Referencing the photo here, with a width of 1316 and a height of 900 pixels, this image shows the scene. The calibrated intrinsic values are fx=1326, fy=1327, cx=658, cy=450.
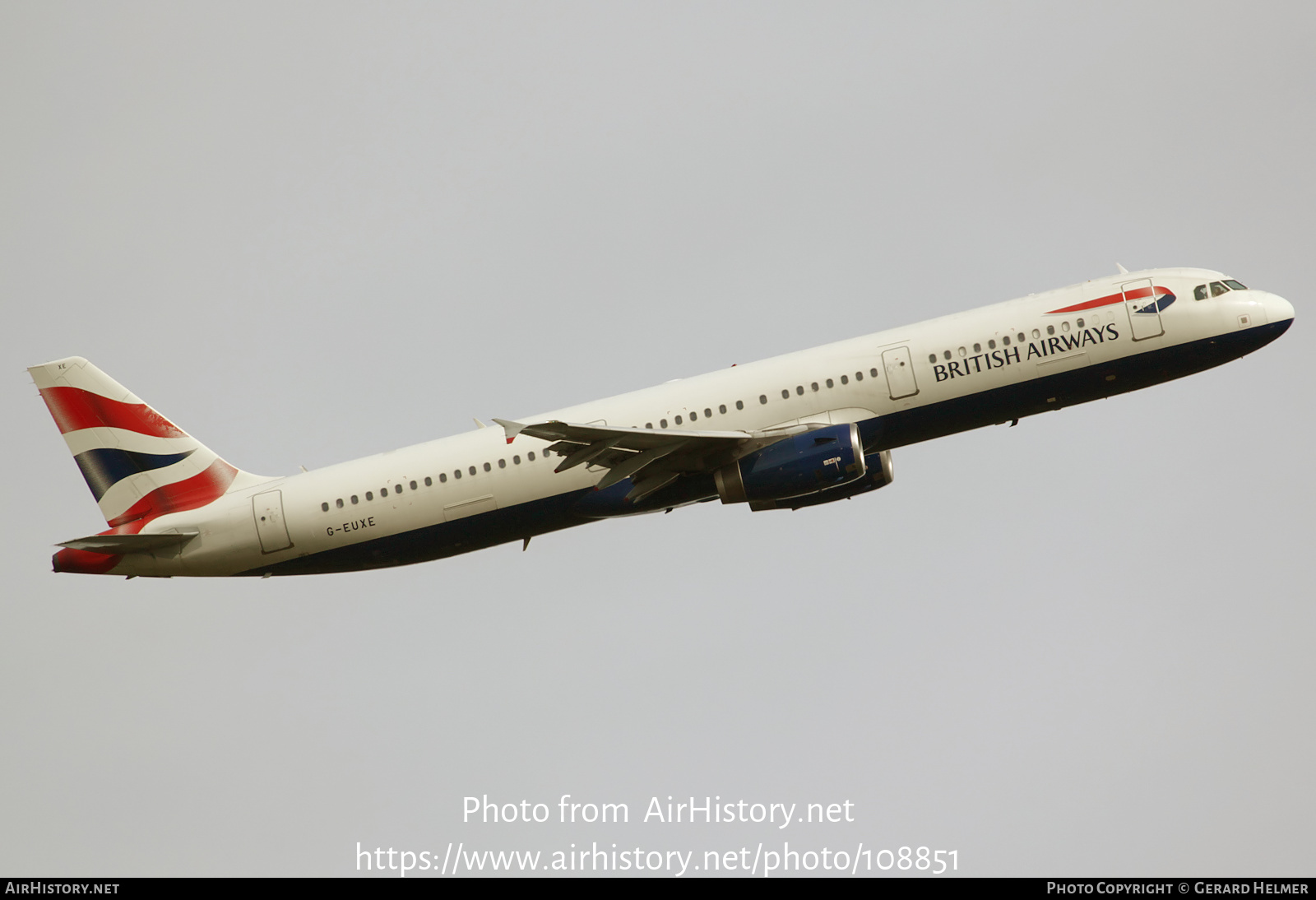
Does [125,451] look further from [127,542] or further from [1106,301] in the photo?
[1106,301]

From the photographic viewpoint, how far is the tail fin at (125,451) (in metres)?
48.0

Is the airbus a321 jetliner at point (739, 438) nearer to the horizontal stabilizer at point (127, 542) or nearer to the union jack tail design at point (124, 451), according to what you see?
the horizontal stabilizer at point (127, 542)

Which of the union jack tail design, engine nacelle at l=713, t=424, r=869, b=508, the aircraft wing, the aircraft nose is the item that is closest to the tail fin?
the union jack tail design

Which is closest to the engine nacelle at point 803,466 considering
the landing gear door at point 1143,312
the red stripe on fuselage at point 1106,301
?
the red stripe on fuselage at point 1106,301

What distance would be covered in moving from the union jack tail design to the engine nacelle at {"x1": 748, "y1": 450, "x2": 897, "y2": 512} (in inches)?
777

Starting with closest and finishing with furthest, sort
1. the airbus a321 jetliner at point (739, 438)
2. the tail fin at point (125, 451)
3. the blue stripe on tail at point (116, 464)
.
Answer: the airbus a321 jetliner at point (739, 438)
the tail fin at point (125, 451)
the blue stripe on tail at point (116, 464)

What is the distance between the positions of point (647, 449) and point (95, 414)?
21459 mm

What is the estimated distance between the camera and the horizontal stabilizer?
45.8 meters

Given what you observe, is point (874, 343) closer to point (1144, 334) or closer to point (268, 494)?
point (1144, 334)

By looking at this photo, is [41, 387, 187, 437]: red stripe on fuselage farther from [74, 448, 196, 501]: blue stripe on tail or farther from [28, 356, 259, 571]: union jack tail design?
[74, 448, 196, 501]: blue stripe on tail

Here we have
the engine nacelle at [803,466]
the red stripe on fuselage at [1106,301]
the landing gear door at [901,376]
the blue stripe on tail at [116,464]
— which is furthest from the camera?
the blue stripe on tail at [116,464]

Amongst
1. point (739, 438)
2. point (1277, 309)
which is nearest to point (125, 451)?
point (739, 438)

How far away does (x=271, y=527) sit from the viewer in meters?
46.5

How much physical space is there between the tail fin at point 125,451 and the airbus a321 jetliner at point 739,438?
1.24 m
